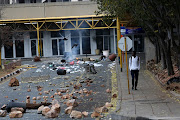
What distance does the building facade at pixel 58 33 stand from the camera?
42.3 meters

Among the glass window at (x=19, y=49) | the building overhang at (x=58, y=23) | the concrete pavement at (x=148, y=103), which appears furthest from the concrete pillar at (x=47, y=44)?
the concrete pavement at (x=148, y=103)

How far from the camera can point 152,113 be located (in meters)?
8.82

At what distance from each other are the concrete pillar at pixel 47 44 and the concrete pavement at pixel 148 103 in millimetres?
30273

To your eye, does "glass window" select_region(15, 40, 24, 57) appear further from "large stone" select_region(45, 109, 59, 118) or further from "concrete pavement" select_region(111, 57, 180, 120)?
"large stone" select_region(45, 109, 59, 118)

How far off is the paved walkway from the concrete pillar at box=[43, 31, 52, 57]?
30073 mm

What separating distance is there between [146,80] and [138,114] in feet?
26.2

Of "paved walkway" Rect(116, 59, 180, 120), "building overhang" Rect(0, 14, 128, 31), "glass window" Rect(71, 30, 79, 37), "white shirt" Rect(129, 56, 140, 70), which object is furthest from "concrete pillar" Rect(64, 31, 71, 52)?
"white shirt" Rect(129, 56, 140, 70)

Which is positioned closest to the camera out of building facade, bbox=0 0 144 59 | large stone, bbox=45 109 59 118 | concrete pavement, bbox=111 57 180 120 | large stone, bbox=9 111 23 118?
concrete pavement, bbox=111 57 180 120

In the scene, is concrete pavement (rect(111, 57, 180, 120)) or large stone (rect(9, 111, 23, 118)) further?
large stone (rect(9, 111, 23, 118))

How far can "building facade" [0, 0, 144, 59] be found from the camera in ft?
139

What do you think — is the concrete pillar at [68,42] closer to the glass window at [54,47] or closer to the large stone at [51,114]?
the glass window at [54,47]

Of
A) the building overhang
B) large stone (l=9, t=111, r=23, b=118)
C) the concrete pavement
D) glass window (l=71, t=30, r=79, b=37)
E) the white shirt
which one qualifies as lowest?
large stone (l=9, t=111, r=23, b=118)

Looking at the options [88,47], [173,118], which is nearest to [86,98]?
[173,118]

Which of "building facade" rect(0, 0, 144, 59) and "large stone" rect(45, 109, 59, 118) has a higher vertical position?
"building facade" rect(0, 0, 144, 59)
